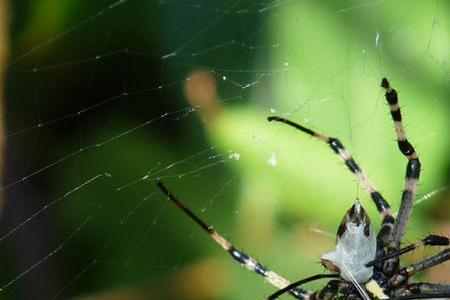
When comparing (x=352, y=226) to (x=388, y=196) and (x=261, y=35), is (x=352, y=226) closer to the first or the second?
(x=388, y=196)

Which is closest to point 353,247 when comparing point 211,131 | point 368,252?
point 368,252

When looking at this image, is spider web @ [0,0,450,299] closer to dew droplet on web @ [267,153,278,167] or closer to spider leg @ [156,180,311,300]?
dew droplet on web @ [267,153,278,167]

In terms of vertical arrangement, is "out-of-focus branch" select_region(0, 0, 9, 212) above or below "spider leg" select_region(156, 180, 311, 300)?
above

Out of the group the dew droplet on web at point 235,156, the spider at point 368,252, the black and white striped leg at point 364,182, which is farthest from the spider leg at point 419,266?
the dew droplet on web at point 235,156

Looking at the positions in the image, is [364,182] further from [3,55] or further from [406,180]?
[3,55]

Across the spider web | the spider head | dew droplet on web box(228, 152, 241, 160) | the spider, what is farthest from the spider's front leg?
dew droplet on web box(228, 152, 241, 160)

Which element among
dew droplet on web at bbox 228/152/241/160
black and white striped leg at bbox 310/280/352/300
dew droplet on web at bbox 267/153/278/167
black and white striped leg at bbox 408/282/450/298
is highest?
dew droplet on web at bbox 267/153/278/167

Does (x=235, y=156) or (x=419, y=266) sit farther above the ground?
(x=235, y=156)
